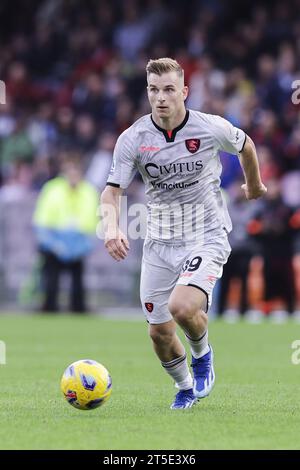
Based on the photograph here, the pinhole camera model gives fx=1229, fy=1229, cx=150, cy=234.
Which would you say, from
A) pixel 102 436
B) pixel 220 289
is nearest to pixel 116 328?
pixel 220 289

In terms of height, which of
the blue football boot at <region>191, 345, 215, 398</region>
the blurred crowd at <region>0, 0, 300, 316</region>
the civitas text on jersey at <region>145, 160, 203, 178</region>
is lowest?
the blue football boot at <region>191, 345, 215, 398</region>

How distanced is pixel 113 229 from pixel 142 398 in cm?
159

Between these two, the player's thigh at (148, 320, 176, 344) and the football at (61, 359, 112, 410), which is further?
the player's thigh at (148, 320, 176, 344)

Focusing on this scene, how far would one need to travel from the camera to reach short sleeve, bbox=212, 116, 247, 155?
8820 mm

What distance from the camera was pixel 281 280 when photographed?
63.7ft

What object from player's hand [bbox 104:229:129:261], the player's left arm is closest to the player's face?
the player's left arm

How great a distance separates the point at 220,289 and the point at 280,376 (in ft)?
27.9

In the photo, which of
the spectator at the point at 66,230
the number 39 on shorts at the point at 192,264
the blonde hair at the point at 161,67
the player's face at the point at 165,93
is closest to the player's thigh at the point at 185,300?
the number 39 on shorts at the point at 192,264

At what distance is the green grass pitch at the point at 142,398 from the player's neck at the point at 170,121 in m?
2.00

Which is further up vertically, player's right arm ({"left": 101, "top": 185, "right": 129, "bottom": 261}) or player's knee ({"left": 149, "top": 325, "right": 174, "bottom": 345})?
player's right arm ({"left": 101, "top": 185, "right": 129, "bottom": 261})

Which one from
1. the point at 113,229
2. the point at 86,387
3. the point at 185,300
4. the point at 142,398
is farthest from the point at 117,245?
the point at 142,398

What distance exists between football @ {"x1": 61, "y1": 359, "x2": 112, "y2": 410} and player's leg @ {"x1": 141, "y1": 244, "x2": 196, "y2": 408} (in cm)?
61

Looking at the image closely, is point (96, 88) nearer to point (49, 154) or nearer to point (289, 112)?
point (49, 154)

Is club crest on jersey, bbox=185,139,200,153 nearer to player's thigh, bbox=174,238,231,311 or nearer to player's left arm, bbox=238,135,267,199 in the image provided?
player's left arm, bbox=238,135,267,199
